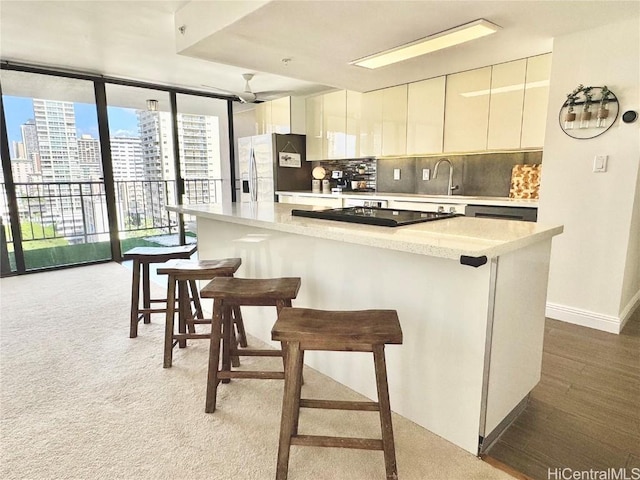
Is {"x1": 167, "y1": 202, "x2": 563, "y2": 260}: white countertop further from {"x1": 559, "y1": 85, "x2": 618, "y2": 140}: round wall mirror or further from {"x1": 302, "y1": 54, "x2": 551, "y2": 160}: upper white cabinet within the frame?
{"x1": 302, "y1": 54, "x2": 551, "y2": 160}: upper white cabinet

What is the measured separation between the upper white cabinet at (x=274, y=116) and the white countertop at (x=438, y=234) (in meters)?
3.81

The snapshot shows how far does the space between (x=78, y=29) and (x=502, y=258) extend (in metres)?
3.72

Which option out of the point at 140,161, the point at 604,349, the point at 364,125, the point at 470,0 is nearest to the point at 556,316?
the point at 604,349

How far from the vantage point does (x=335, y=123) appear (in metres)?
5.02

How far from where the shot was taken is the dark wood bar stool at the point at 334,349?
4.25 ft

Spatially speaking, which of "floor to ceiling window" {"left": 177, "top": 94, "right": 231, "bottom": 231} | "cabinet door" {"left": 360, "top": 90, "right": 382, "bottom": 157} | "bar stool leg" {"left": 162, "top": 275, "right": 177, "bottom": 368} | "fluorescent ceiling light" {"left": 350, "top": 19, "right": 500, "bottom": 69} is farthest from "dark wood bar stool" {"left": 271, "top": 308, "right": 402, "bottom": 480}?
"floor to ceiling window" {"left": 177, "top": 94, "right": 231, "bottom": 231}

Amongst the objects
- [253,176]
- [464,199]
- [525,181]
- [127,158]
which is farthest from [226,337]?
[127,158]

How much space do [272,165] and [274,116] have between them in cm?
84

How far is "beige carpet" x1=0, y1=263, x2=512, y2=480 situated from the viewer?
1.47 metres

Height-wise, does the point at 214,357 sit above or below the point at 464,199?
below

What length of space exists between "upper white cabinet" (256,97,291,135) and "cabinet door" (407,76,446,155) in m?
2.03

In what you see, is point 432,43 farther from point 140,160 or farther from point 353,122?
point 140,160

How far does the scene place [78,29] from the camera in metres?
3.19

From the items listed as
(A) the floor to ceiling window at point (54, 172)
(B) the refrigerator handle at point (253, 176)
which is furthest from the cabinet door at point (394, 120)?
(A) the floor to ceiling window at point (54, 172)
